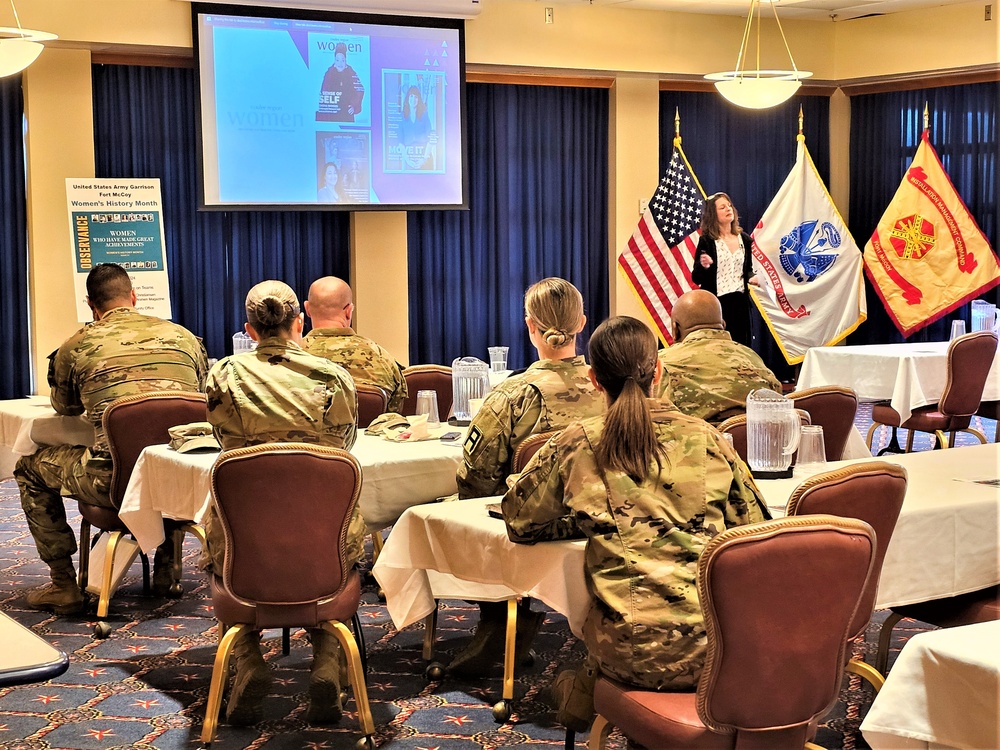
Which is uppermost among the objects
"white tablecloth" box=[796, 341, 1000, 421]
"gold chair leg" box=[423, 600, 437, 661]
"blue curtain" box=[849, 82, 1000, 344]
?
"blue curtain" box=[849, 82, 1000, 344]

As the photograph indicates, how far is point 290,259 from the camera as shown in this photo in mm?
9414

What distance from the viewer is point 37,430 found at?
17.3 feet

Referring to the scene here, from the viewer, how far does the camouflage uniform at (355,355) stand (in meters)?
5.26

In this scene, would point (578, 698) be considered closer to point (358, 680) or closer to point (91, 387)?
point (358, 680)

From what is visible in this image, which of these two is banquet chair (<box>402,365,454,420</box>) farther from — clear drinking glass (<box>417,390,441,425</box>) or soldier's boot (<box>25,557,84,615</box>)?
soldier's boot (<box>25,557,84,615</box>)

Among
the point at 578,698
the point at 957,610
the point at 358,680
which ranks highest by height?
the point at 957,610

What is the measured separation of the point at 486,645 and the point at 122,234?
5.21m

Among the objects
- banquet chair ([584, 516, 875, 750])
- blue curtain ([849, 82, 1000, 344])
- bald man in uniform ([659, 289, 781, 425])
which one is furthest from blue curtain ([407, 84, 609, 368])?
banquet chair ([584, 516, 875, 750])

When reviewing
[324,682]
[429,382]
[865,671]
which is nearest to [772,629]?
[865,671]

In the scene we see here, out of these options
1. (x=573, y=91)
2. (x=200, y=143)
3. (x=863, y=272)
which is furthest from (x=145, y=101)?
(x=863, y=272)

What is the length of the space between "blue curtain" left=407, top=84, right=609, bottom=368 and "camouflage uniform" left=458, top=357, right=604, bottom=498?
19.6 ft

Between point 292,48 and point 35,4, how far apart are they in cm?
168

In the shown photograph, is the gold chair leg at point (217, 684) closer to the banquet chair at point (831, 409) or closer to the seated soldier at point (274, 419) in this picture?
the seated soldier at point (274, 419)

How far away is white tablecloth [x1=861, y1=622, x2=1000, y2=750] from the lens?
6.66ft
